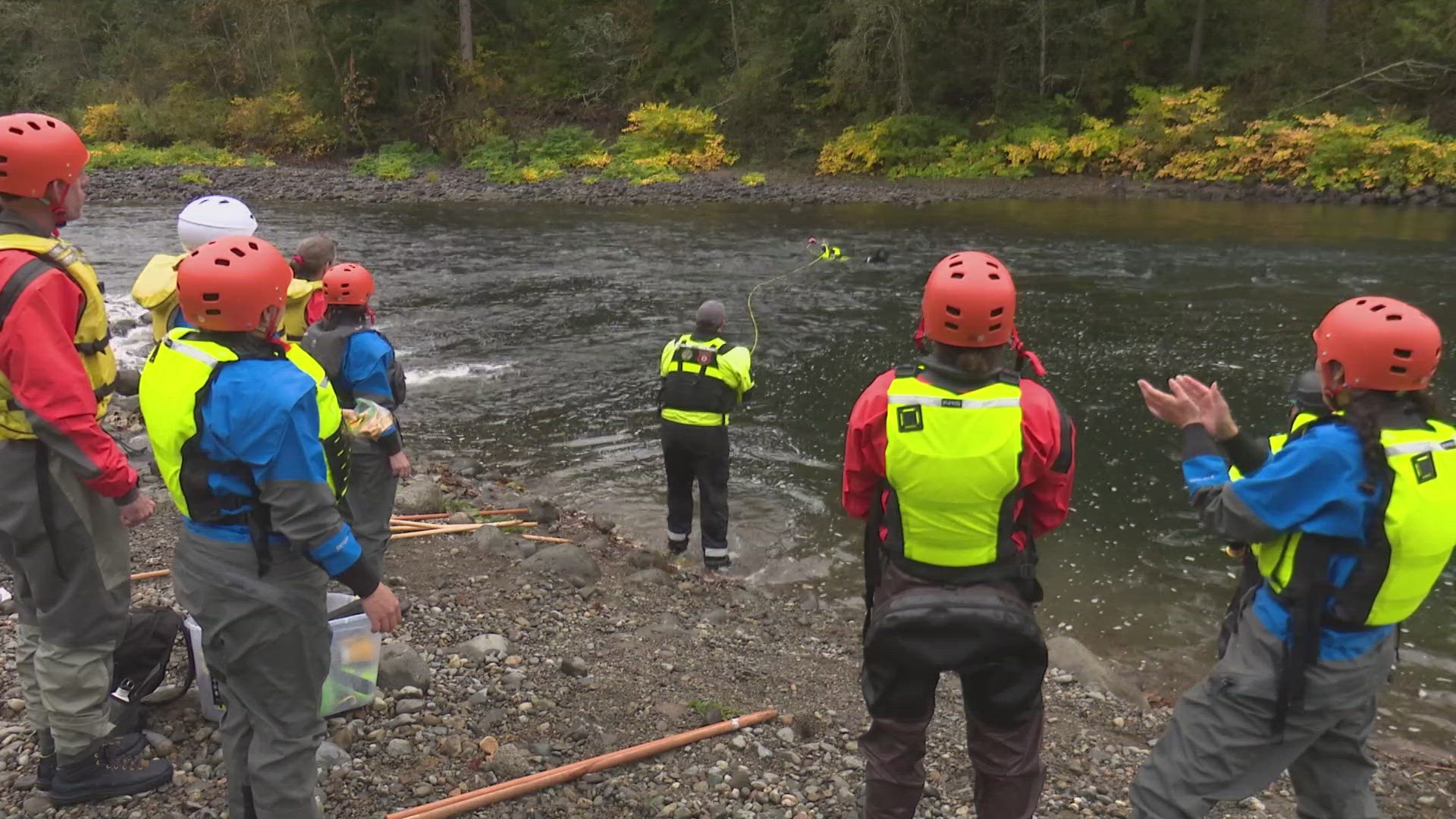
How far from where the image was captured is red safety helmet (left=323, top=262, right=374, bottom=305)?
17.4ft

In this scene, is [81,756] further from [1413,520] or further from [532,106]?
[532,106]

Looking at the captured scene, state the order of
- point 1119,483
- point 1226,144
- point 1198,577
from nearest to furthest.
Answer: point 1198,577 → point 1119,483 → point 1226,144

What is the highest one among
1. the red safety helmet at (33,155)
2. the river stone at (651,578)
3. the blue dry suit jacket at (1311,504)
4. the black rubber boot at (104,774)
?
the red safety helmet at (33,155)

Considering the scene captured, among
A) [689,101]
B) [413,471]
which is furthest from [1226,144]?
[413,471]

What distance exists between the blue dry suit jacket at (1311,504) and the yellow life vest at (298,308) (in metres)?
4.31

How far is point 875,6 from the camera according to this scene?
1257 inches

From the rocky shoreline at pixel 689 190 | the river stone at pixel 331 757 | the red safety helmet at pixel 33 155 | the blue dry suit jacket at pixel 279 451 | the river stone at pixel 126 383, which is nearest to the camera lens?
the blue dry suit jacket at pixel 279 451

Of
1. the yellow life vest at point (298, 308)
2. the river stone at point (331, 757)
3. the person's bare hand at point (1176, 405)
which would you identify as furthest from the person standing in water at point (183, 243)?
the person's bare hand at point (1176, 405)

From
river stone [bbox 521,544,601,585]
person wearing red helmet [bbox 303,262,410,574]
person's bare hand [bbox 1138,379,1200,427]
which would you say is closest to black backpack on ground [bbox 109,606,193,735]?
person wearing red helmet [bbox 303,262,410,574]

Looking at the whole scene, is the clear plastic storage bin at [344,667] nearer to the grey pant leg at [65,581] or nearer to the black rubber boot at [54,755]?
the black rubber boot at [54,755]

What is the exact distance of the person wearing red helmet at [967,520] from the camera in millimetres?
3166

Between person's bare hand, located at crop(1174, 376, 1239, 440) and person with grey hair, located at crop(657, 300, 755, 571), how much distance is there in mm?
4166

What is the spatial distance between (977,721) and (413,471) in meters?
7.29

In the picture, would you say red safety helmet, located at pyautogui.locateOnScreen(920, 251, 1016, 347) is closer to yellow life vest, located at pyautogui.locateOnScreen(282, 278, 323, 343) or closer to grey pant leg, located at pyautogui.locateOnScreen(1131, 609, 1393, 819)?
grey pant leg, located at pyautogui.locateOnScreen(1131, 609, 1393, 819)
